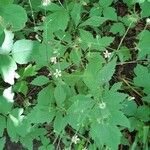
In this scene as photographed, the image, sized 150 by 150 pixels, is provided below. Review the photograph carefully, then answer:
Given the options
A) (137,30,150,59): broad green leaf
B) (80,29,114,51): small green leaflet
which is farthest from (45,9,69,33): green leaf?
(137,30,150,59): broad green leaf

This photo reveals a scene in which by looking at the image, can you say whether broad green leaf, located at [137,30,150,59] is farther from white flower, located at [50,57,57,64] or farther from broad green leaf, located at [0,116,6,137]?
broad green leaf, located at [0,116,6,137]

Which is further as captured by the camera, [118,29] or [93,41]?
[118,29]

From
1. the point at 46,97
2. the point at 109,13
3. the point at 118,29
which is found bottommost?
the point at 46,97

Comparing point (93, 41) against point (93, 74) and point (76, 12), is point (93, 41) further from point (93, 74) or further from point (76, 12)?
point (93, 74)

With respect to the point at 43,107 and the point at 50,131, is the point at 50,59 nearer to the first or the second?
the point at 43,107

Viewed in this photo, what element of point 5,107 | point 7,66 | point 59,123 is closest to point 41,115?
point 59,123

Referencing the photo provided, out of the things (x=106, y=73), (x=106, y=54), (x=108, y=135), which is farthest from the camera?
(x=106, y=54)

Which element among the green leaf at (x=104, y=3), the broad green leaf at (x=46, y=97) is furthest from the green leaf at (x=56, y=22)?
the broad green leaf at (x=46, y=97)

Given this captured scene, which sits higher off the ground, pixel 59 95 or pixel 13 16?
pixel 13 16
